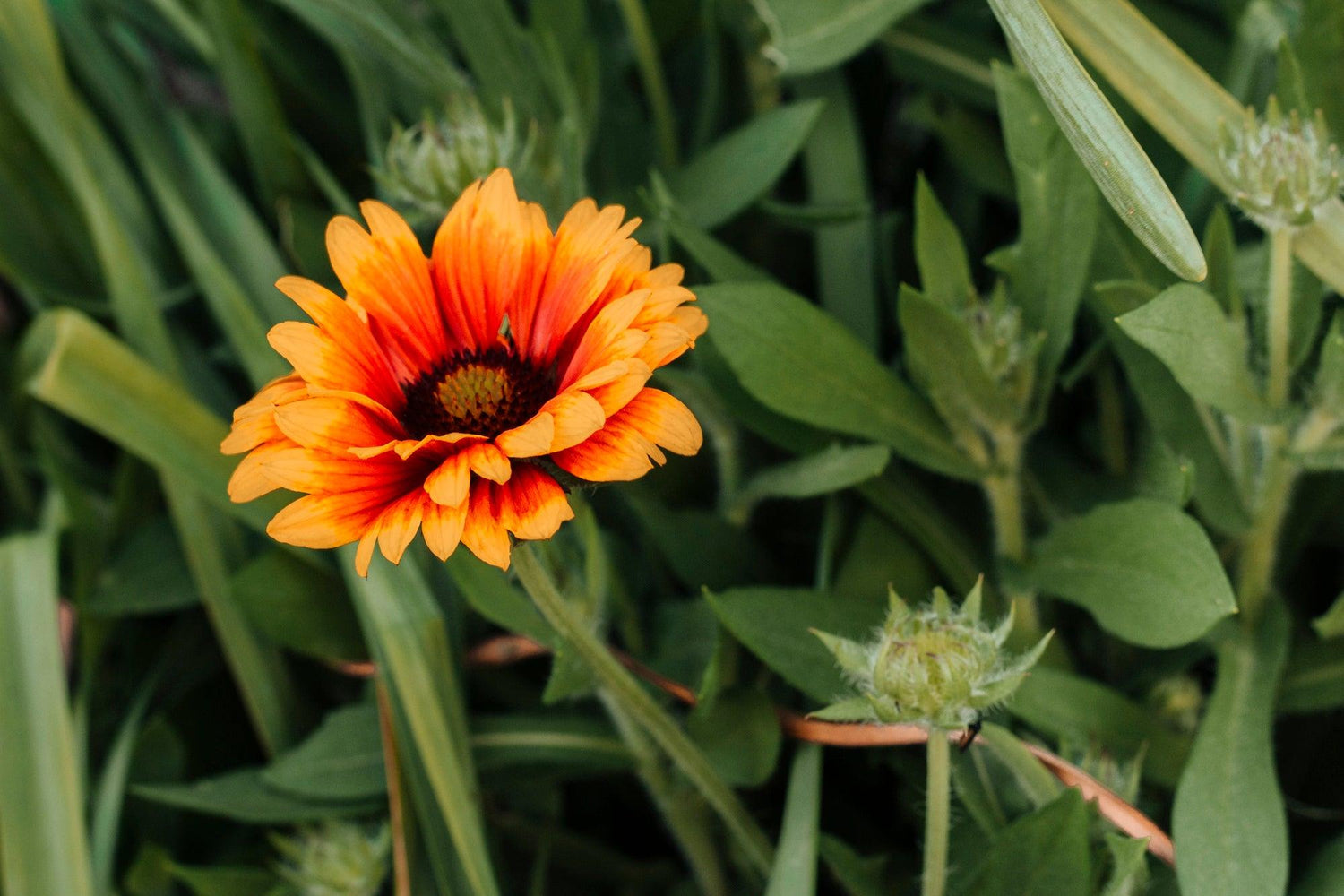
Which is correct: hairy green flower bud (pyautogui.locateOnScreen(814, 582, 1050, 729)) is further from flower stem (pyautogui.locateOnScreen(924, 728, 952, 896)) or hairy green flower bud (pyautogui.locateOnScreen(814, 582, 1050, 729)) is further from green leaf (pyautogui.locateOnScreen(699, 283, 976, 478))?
green leaf (pyautogui.locateOnScreen(699, 283, 976, 478))

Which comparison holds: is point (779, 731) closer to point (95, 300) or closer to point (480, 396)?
point (480, 396)

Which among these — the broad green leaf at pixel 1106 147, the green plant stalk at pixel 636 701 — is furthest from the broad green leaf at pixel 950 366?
the green plant stalk at pixel 636 701

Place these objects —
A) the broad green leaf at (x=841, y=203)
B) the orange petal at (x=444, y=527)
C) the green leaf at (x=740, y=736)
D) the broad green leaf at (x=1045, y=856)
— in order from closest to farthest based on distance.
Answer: the orange petal at (x=444, y=527) → the broad green leaf at (x=1045, y=856) → the green leaf at (x=740, y=736) → the broad green leaf at (x=841, y=203)

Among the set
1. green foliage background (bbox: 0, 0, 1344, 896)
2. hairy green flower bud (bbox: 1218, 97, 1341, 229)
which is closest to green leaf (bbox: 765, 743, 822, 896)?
green foliage background (bbox: 0, 0, 1344, 896)

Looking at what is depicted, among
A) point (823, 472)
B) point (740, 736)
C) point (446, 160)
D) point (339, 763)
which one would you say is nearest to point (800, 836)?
point (740, 736)

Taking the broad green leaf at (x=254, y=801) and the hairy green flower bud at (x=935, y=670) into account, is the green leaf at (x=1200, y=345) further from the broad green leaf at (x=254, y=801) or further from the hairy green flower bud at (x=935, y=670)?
the broad green leaf at (x=254, y=801)

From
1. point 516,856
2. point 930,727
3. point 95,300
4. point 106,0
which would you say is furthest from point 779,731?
point 106,0
